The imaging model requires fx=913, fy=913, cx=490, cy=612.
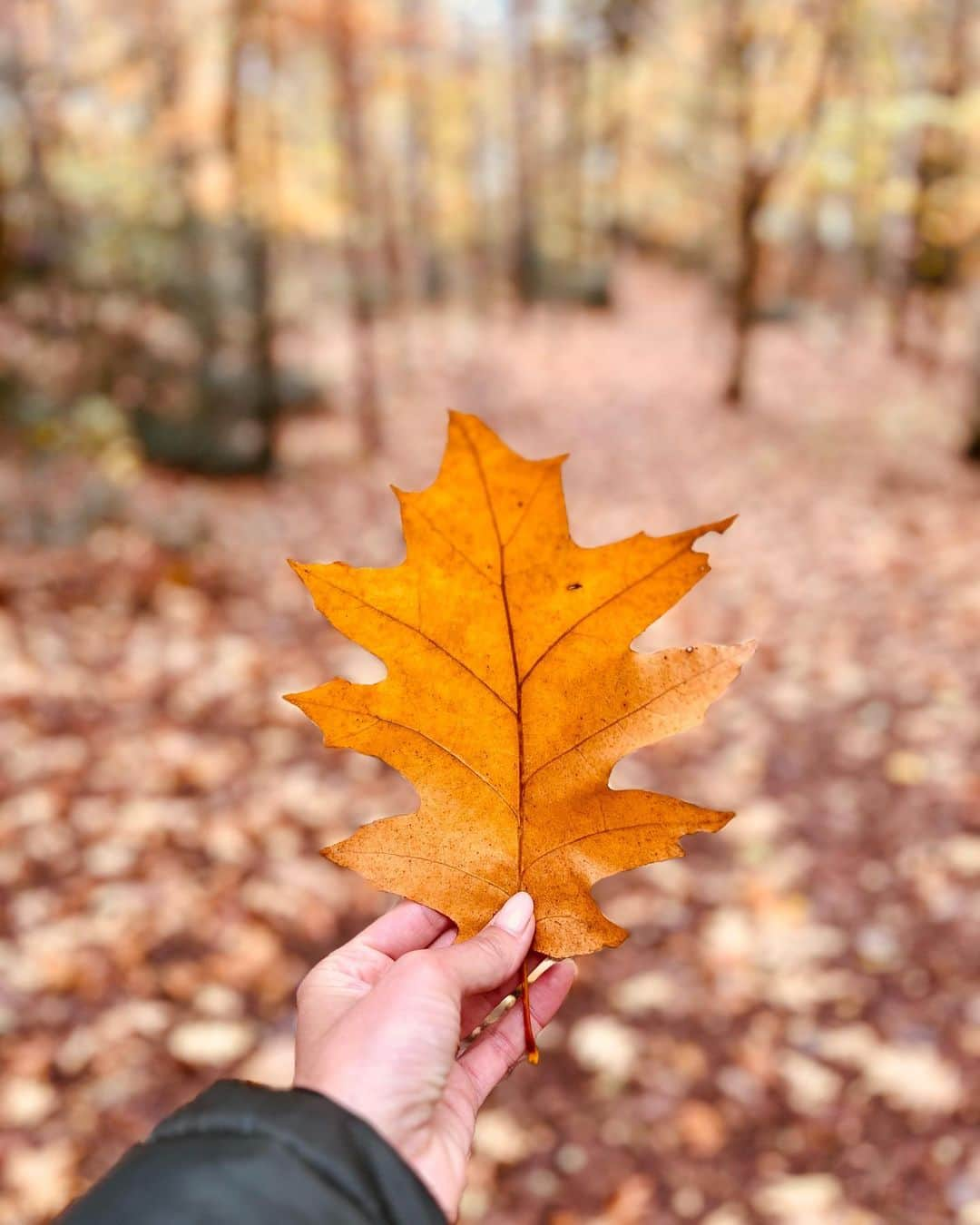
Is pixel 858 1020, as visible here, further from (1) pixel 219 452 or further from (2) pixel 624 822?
(1) pixel 219 452

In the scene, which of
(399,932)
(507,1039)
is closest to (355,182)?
(399,932)

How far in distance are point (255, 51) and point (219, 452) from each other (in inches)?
133

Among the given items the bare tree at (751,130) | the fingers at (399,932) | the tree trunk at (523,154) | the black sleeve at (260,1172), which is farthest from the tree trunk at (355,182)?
the tree trunk at (523,154)

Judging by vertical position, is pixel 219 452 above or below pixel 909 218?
below

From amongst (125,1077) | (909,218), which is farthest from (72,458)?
(909,218)

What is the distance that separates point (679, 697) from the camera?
0.98 m

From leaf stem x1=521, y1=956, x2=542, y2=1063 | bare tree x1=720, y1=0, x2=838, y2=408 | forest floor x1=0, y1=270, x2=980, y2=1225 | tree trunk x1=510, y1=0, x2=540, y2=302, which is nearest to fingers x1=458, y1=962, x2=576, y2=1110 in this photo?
leaf stem x1=521, y1=956, x2=542, y2=1063

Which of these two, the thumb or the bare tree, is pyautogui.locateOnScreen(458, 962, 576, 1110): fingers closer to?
the thumb

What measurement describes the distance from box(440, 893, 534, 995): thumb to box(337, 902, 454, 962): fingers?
0.22 meters

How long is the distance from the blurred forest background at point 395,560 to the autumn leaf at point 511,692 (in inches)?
57.0

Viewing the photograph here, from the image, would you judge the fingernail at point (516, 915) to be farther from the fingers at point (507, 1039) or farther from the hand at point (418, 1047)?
the fingers at point (507, 1039)

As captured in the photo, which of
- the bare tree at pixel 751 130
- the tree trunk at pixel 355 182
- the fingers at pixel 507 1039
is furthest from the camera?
the bare tree at pixel 751 130

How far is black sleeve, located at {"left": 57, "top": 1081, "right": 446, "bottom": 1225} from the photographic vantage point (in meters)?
0.88

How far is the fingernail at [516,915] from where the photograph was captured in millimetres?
1130
